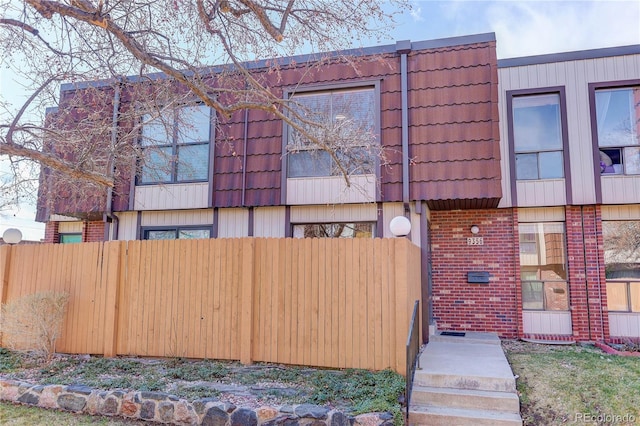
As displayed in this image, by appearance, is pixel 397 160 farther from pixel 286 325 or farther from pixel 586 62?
pixel 586 62

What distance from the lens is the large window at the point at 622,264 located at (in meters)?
8.11

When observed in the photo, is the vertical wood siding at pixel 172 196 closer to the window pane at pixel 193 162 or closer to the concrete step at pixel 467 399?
the window pane at pixel 193 162

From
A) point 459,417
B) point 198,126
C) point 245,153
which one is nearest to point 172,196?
point 198,126

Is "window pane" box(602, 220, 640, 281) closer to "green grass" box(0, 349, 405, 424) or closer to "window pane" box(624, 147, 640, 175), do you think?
"window pane" box(624, 147, 640, 175)

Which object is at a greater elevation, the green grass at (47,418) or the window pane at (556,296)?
the window pane at (556,296)

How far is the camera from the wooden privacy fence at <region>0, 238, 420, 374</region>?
559 centimetres

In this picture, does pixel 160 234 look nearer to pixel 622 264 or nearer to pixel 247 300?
pixel 247 300

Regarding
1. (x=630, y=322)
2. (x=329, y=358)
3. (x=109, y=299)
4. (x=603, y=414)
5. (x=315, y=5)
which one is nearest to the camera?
(x=603, y=414)

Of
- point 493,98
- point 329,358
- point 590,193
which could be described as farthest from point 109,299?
point 590,193

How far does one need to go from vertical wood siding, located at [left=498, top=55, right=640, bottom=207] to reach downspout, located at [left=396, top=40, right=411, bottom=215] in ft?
7.27

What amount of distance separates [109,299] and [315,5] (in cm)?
540

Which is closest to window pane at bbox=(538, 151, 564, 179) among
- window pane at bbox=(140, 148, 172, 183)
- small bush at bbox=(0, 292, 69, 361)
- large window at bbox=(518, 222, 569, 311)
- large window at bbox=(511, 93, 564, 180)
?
large window at bbox=(511, 93, 564, 180)

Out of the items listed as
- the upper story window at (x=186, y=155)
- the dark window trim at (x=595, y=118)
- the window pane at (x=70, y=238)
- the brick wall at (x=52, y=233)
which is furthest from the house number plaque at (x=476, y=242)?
the brick wall at (x=52, y=233)

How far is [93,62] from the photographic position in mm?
6996
